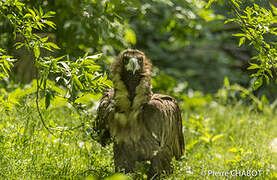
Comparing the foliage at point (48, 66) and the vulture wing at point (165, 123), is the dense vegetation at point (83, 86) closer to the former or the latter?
the foliage at point (48, 66)

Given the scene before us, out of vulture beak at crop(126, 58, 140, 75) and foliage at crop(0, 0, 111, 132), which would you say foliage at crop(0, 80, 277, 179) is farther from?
vulture beak at crop(126, 58, 140, 75)

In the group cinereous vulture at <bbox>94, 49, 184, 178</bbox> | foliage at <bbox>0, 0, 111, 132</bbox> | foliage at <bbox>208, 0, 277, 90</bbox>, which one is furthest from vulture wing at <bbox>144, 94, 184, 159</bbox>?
foliage at <bbox>208, 0, 277, 90</bbox>

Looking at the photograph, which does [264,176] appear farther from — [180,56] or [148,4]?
[180,56]

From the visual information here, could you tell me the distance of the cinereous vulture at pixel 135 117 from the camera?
2.79 m

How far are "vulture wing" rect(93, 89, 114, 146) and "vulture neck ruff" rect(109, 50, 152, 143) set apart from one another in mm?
84

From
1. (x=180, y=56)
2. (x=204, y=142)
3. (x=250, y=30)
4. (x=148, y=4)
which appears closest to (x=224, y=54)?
(x=180, y=56)

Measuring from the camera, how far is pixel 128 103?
278 centimetres

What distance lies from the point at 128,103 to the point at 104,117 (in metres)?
0.29

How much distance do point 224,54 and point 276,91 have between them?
357 centimetres

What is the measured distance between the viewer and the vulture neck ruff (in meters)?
2.78

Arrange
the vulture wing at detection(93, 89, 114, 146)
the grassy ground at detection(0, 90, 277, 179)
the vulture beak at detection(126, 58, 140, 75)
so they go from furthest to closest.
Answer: the grassy ground at detection(0, 90, 277, 179)
the vulture wing at detection(93, 89, 114, 146)
the vulture beak at detection(126, 58, 140, 75)

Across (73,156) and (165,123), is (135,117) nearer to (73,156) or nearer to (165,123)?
(165,123)

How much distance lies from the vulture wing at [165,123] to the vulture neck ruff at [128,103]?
64 mm

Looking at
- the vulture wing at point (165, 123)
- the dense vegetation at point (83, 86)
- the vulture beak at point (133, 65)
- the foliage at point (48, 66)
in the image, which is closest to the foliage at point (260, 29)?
the dense vegetation at point (83, 86)
